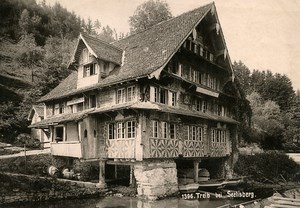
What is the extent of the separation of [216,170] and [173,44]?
38.9ft

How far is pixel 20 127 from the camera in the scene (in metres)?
31.5

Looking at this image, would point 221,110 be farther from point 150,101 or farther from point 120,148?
point 120,148

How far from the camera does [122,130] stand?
705 inches

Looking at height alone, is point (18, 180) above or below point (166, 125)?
below

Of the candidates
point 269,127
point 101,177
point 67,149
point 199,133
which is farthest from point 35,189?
point 269,127

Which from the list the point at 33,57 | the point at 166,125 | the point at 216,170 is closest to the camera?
the point at 166,125

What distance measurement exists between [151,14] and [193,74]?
1741 centimetres

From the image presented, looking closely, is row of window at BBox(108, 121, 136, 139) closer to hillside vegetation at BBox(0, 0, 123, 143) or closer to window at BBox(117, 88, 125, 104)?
window at BBox(117, 88, 125, 104)

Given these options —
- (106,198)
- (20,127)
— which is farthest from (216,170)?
(20,127)

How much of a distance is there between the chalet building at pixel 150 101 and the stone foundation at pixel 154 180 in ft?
0.16

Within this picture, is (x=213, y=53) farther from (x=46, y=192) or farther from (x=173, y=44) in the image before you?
(x=46, y=192)

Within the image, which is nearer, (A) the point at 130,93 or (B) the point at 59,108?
(A) the point at 130,93

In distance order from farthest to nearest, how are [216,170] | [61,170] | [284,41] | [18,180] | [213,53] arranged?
[216,170] → [213,53] → [61,170] → [18,180] → [284,41]

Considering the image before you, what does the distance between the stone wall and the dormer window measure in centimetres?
703
